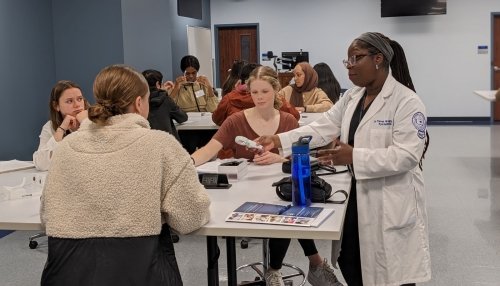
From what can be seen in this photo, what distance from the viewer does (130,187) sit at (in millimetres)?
1718

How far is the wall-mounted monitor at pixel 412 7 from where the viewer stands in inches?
437

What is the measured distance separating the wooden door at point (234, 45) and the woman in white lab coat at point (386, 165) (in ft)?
33.1

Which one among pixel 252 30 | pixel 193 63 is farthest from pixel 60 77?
pixel 252 30

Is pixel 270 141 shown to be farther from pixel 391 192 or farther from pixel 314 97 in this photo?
pixel 314 97

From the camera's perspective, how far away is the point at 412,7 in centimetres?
1117

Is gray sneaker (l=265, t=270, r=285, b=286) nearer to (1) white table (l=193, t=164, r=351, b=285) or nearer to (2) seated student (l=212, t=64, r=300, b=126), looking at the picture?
(1) white table (l=193, t=164, r=351, b=285)

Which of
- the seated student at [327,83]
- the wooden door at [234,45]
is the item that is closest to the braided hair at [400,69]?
the seated student at [327,83]

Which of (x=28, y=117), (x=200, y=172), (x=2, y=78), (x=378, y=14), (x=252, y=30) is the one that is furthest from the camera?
(x=252, y=30)

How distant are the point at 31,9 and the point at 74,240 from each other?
3.84 m

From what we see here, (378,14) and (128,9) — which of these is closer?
(128,9)

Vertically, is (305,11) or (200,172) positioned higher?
(305,11)

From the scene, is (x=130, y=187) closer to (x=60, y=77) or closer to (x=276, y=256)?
(x=276, y=256)

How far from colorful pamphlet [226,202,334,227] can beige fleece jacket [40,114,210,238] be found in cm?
25

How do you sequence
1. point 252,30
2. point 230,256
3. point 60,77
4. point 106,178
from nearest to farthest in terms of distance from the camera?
1. point 106,178
2. point 230,256
3. point 60,77
4. point 252,30
